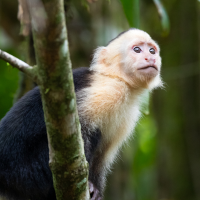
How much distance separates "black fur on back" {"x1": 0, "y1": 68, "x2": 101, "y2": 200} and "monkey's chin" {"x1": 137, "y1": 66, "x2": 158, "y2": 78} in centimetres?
71

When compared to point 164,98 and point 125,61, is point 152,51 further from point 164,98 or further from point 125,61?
point 164,98

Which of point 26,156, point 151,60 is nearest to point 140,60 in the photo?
point 151,60

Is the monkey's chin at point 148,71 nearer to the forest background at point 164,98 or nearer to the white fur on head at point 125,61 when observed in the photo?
the white fur on head at point 125,61

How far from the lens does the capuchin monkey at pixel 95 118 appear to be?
267 cm

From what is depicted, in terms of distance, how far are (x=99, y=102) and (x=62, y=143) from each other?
41.5 inches

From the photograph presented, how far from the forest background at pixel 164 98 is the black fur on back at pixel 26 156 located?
7.80 ft

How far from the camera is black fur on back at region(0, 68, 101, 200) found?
2.64 meters

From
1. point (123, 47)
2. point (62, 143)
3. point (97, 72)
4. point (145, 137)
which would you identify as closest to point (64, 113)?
point (62, 143)

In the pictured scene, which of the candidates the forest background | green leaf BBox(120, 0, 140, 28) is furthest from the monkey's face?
the forest background

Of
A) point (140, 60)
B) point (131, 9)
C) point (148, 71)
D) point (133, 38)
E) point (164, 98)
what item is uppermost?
point (131, 9)

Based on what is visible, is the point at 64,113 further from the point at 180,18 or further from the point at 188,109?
the point at 180,18

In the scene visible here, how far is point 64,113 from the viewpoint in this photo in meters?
1.73

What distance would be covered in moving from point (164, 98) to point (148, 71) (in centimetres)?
289

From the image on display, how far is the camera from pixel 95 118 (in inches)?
111
